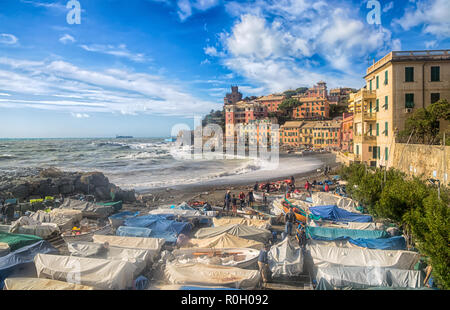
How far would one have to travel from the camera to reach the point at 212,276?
7.19 metres

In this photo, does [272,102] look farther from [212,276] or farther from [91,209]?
[212,276]

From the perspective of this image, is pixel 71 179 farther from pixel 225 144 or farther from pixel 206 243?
pixel 225 144

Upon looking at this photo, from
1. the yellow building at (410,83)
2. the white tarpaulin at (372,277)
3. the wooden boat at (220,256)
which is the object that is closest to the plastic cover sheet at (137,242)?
the wooden boat at (220,256)

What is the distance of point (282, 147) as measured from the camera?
79188 millimetres

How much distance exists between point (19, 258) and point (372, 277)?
994 cm

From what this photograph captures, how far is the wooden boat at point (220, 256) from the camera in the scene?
849 centimetres

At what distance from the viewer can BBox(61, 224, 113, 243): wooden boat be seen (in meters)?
11.2

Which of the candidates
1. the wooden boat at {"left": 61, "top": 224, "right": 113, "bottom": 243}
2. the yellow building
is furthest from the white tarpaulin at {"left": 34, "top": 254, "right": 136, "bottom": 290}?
the yellow building

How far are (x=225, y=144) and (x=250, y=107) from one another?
1564 centimetres

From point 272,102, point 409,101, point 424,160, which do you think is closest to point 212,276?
point 424,160

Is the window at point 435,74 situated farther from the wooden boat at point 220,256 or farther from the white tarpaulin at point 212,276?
the white tarpaulin at point 212,276

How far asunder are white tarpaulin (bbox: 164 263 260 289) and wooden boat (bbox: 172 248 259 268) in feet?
2.87

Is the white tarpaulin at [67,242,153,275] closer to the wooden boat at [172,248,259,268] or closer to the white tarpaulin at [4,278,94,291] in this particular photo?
the wooden boat at [172,248,259,268]
